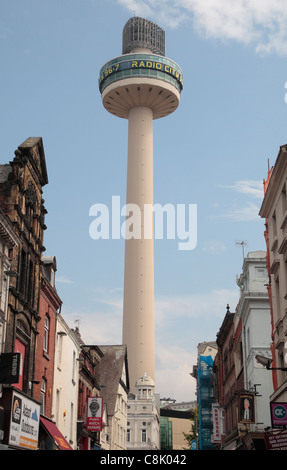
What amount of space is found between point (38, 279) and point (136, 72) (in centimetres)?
10101

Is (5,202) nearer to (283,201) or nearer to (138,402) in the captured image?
(283,201)

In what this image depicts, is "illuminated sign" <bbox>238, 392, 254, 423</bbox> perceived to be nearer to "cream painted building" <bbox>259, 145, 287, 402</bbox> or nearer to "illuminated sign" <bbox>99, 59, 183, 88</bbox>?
"cream painted building" <bbox>259, 145, 287, 402</bbox>

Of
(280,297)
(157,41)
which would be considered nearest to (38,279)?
(280,297)

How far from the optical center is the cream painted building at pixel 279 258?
33.8m

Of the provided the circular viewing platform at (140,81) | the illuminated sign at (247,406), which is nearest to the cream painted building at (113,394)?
the illuminated sign at (247,406)

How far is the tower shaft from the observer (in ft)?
406

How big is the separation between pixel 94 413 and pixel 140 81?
9435 centimetres

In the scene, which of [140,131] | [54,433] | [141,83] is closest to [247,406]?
[54,433]

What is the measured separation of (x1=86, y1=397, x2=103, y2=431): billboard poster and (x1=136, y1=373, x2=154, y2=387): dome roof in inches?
3090

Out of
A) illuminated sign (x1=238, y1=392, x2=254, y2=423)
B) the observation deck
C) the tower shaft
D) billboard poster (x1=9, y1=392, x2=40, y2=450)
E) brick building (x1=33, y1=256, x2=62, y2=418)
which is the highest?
the observation deck

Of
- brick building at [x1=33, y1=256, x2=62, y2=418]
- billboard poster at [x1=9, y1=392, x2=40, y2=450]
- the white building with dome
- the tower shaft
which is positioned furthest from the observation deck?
billboard poster at [x1=9, y1=392, x2=40, y2=450]

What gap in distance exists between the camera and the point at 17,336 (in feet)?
116

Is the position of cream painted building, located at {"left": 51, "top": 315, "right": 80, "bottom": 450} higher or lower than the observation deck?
lower

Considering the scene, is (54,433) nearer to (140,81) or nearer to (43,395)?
(43,395)
